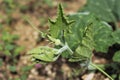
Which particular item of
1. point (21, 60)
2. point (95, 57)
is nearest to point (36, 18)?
point (21, 60)

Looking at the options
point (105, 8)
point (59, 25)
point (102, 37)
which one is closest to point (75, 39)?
point (102, 37)

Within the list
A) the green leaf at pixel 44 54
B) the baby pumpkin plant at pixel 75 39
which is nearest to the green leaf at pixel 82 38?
the baby pumpkin plant at pixel 75 39

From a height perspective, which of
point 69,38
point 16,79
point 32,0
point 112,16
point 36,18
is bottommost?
point 16,79

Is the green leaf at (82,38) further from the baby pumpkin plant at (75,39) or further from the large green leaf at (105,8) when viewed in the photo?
the large green leaf at (105,8)

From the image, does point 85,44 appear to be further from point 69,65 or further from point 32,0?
point 32,0

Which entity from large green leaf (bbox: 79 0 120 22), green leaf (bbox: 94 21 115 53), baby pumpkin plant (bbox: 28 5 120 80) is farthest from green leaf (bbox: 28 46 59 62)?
large green leaf (bbox: 79 0 120 22)

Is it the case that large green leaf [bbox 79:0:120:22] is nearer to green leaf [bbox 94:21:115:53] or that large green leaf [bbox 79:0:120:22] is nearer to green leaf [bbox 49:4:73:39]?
green leaf [bbox 94:21:115:53]
